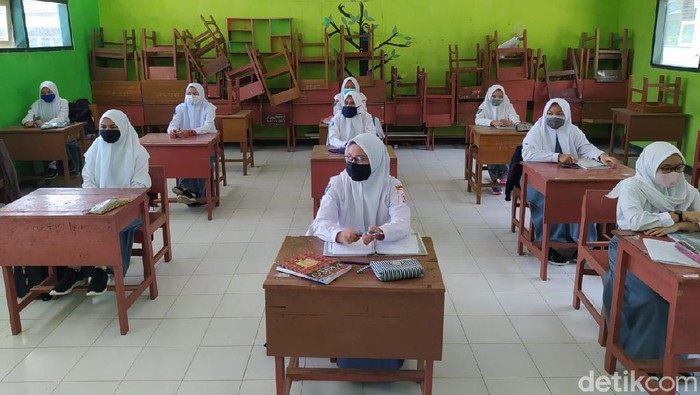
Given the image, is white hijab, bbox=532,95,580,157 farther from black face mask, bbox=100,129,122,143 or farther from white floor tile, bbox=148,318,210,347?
black face mask, bbox=100,129,122,143

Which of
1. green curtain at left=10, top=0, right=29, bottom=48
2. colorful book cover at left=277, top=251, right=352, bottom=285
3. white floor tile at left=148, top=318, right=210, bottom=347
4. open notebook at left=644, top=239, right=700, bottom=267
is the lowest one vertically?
white floor tile at left=148, top=318, right=210, bottom=347

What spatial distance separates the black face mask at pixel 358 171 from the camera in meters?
2.93

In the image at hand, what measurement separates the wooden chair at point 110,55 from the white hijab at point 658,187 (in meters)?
8.46

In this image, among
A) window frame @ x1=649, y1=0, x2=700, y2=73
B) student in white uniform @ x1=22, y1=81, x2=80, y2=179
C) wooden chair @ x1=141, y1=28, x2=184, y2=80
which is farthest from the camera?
wooden chair @ x1=141, y1=28, x2=184, y2=80

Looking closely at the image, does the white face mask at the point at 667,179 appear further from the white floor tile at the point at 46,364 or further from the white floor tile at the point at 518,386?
the white floor tile at the point at 46,364

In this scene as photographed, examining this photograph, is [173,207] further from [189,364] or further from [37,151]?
[189,364]

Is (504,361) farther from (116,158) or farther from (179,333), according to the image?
(116,158)

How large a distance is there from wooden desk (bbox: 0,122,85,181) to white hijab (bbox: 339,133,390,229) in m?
5.17

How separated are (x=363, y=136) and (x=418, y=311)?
1.01m

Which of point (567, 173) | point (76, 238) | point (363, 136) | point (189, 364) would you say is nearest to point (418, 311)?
point (363, 136)

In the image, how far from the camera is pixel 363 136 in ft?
9.78

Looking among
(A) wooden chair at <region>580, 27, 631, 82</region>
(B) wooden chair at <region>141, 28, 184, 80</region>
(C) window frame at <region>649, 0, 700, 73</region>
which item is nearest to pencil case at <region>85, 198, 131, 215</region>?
(B) wooden chair at <region>141, 28, 184, 80</region>

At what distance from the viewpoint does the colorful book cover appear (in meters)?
2.40

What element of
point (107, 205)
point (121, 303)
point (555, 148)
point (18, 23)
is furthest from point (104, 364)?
point (18, 23)
